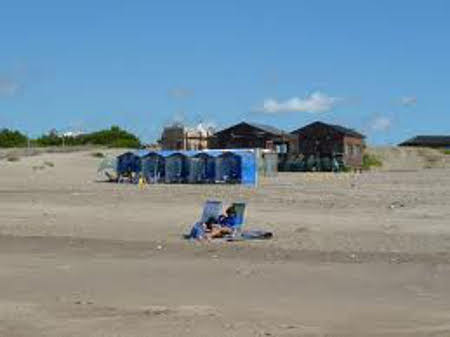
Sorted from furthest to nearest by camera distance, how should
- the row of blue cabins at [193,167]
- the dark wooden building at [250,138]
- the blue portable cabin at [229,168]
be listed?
1. the dark wooden building at [250,138]
2. the row of blue cabins at [193,167]
3. the blue portable cabin at [229,168]

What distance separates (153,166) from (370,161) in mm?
57924

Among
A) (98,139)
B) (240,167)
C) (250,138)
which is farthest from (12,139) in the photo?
(240,167)

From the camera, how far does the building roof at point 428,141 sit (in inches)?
6199

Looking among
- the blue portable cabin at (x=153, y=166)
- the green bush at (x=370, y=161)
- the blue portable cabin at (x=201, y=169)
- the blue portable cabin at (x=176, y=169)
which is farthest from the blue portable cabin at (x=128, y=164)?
the green bush at (x=370, y=161)

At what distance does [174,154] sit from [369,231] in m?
35.5

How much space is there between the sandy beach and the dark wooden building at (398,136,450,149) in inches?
5007

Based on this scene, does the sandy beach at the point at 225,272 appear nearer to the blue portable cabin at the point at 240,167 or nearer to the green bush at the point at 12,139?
the blue portable cabin at the point at 240,167

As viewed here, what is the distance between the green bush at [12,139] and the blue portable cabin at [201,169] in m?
63.3

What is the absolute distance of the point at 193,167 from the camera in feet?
184

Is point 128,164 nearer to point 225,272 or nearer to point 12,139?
point 225,272

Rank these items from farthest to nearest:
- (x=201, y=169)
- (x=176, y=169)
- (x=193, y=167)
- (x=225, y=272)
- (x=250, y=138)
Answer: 1. (x=250, y=138)
2. (x=176, y=169)
3. (x=193, y=167)
4. (x=201, y=169)
5. (x=225, y=272)

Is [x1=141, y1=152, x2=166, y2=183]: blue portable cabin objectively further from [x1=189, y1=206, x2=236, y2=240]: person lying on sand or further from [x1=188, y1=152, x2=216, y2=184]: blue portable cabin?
[x1=189, y1=206, x2=236, y2=240]: person lying on sand

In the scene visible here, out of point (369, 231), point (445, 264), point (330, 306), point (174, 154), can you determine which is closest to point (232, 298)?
point (330, 306)

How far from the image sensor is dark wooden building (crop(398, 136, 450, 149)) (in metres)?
156
